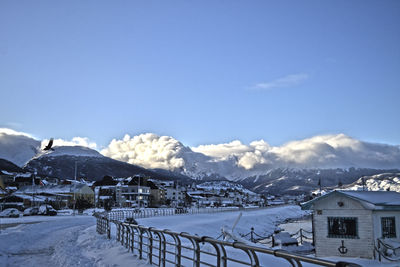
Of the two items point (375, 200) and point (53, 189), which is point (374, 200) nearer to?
point (375, 200)

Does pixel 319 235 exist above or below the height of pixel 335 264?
below

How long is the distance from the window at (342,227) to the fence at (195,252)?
7782 millimetres

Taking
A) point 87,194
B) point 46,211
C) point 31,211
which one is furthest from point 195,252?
point 87,194

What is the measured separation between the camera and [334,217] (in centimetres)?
2523

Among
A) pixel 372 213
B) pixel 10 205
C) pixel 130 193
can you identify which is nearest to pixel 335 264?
pixel 372 213

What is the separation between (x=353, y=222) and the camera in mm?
24141

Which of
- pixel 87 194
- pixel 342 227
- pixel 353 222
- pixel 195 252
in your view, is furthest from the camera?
pixel 87 194

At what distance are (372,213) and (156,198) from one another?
4914 inches

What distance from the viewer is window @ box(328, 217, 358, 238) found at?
78.8 ft

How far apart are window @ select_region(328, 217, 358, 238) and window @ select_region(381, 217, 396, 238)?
178 centimetres

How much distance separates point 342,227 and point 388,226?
2.70 meters

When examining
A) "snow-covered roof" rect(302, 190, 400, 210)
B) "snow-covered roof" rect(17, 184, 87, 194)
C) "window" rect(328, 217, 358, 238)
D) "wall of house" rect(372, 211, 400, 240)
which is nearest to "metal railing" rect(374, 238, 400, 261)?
"wall of house" rect(372, 211, 400, 240)

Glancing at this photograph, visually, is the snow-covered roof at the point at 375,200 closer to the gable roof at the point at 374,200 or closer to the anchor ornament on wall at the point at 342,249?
the gable roof at the point at 374,200

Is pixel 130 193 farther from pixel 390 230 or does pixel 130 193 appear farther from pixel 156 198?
pixel 390 230
